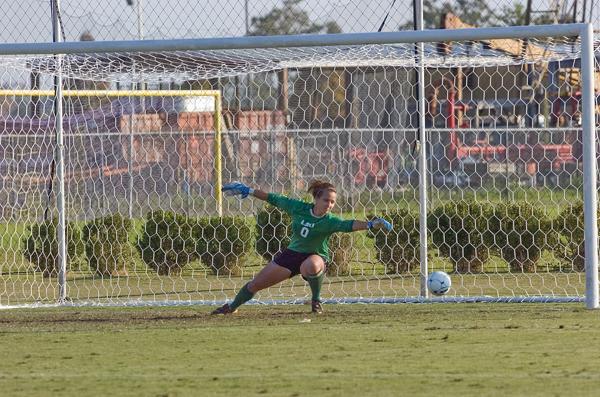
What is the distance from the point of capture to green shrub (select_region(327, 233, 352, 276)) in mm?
16953

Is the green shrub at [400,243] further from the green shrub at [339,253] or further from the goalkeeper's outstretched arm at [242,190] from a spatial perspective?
the goalkeeper's outstretched arm at [242,190]

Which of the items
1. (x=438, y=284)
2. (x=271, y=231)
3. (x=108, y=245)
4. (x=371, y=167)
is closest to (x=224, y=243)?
(x=271, y=231)

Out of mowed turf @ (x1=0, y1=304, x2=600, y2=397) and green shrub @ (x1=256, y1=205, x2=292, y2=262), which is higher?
green shrub @ (x1=256, y1=205, x2=292, y2=262)

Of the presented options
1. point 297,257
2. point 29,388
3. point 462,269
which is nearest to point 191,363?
point 29,388

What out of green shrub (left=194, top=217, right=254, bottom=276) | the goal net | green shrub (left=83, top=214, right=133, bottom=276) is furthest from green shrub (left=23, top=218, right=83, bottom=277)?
green shrub (left=194, top=217, right=254, bottom=276)

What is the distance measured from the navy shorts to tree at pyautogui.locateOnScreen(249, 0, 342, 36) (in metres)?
4.69

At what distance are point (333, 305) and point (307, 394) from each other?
209 inches

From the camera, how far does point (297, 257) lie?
38.5ft

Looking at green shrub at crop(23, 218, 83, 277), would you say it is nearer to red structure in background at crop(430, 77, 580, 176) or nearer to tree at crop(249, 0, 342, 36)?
tree at crop(249, 0, 342, 36)

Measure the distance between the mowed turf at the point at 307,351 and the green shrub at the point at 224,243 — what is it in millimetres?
4800

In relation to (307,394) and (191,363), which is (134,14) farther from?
(307,394)

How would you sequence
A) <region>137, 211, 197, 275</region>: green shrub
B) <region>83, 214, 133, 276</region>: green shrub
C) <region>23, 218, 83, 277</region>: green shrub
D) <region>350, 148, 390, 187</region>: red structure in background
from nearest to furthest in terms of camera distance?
<region>23, 218, 83, 277</region>: green shrub, <region>83, 214, 133, 276</region>: green shrub, <region>137, 211, 197, 275</region>: green shrub, <region>350, 148, 390, 187</region>: red structure in background

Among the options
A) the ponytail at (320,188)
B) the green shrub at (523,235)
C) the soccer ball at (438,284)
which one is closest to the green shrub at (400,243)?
the green shrub at (523,235)

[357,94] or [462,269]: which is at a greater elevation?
[357,94]
